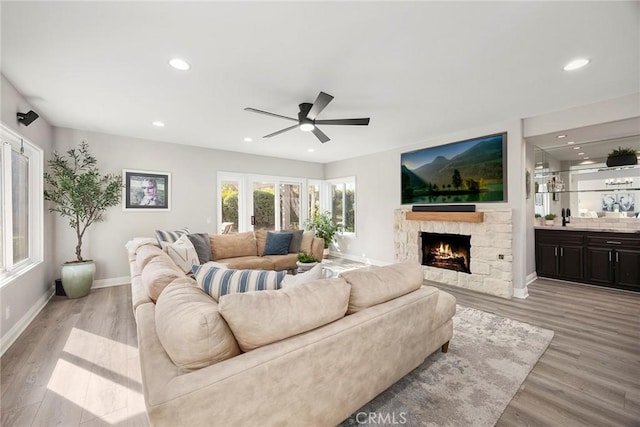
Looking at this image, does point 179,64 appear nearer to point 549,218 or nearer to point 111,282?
point 111,282

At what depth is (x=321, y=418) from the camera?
4.59 feet

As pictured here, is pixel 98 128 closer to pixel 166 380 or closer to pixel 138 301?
pixel 138 301

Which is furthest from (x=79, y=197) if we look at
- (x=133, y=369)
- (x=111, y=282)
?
(x=133, y=369)

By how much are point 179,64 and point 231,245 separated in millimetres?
3032

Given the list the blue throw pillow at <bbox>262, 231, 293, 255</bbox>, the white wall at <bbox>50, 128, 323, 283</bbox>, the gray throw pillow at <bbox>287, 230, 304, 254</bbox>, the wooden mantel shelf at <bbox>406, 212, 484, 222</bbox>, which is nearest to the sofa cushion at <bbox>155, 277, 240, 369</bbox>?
the blue throw pillow at <bbox>262, 231, 293, 255</bbox>

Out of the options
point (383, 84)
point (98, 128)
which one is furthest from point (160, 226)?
point (383, 84)

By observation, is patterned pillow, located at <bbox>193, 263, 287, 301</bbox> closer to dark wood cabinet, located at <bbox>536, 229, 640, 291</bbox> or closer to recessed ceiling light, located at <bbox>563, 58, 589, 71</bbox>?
recessed ceiling light, located at <bbox>563, 58, 589, 71</bbox>

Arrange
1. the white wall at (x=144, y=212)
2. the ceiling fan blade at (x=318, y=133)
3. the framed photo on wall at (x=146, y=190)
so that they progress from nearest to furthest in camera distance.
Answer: the ceiling fan blade at (x=318, y=133) → the white wall at (x=144, y=212) → the framed photo on wall at (x=146, y=190)

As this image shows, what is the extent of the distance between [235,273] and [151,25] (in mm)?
1858

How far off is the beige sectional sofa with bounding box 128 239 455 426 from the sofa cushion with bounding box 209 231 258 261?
9.25 ft

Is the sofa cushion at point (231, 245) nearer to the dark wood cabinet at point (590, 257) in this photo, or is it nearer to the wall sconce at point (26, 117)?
the wall sconce at point (26, 117)

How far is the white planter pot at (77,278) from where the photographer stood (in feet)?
12.6

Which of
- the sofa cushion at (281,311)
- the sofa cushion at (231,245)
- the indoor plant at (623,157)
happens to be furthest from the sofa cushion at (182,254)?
the indoor plant at (623,157)

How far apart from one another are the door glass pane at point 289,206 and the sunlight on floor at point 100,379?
4.55m
